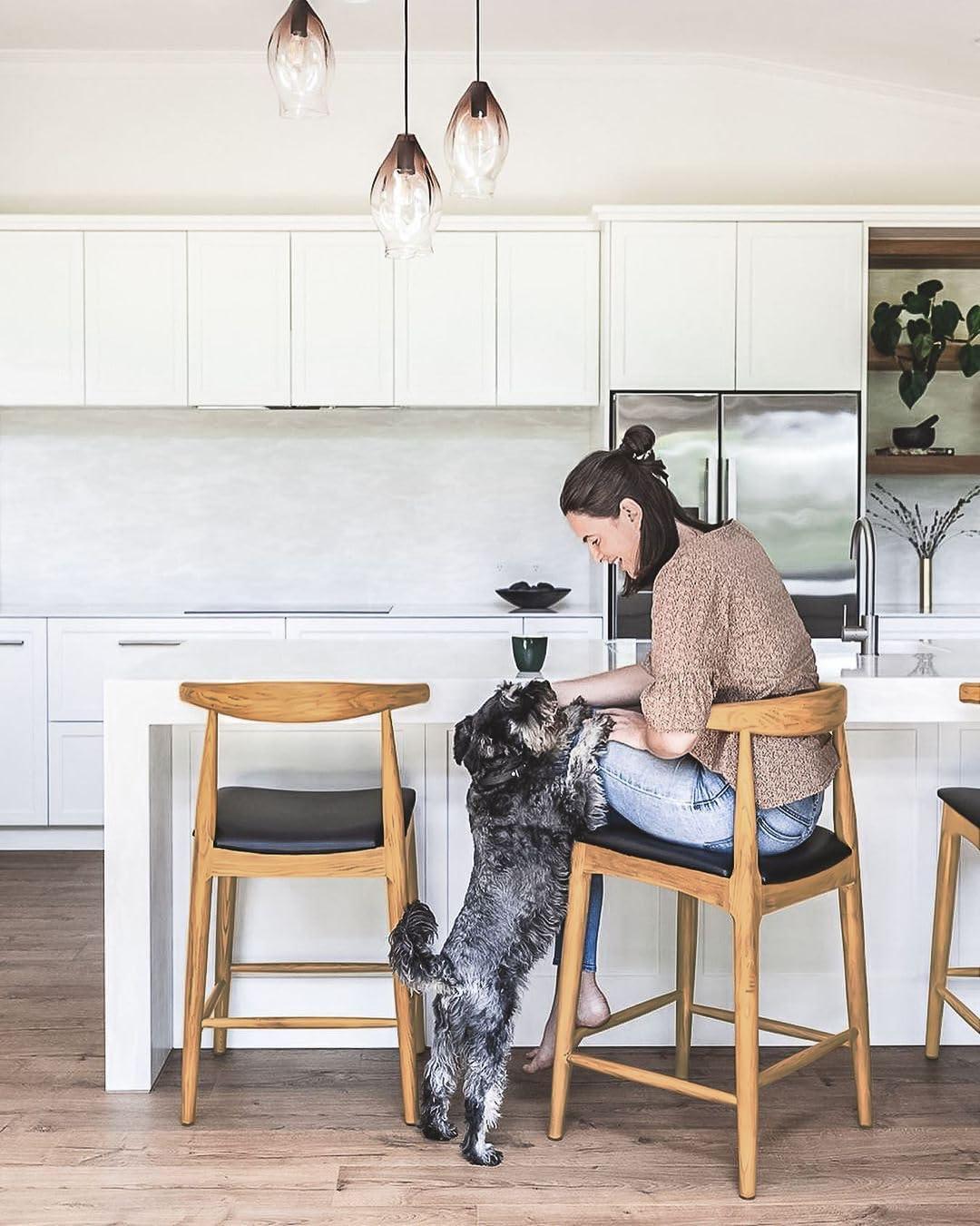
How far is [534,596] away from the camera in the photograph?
4.80 m

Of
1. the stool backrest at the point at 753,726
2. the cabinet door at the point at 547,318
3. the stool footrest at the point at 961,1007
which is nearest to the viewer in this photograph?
the stool backrest at the point at 753,726

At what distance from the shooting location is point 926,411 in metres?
5.05

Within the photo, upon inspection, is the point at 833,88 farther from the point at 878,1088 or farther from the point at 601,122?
the point at 878,1088

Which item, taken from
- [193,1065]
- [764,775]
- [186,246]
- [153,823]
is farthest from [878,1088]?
[186,246]

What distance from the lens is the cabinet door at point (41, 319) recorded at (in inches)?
183

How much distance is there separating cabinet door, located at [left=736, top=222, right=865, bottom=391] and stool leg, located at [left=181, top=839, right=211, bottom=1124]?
3001mm

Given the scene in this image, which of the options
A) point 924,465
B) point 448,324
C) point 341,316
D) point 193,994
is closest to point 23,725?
point 341,316

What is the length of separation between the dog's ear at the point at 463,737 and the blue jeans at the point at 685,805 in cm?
25

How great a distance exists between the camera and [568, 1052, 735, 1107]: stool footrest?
7.05 feet

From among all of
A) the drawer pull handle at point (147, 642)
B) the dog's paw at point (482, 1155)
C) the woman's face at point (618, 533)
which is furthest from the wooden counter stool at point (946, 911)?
the drawer pull handle at point (147, 642)

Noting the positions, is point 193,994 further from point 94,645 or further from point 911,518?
point 911,518

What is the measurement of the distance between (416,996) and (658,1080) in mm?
640

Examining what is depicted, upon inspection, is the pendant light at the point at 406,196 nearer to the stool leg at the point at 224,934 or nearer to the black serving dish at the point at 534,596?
the stool leg at the point at 224,934

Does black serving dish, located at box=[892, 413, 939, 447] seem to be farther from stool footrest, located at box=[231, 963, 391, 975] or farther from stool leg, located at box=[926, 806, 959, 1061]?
stool footrest, located at box=[231, 963, 391, 975]
